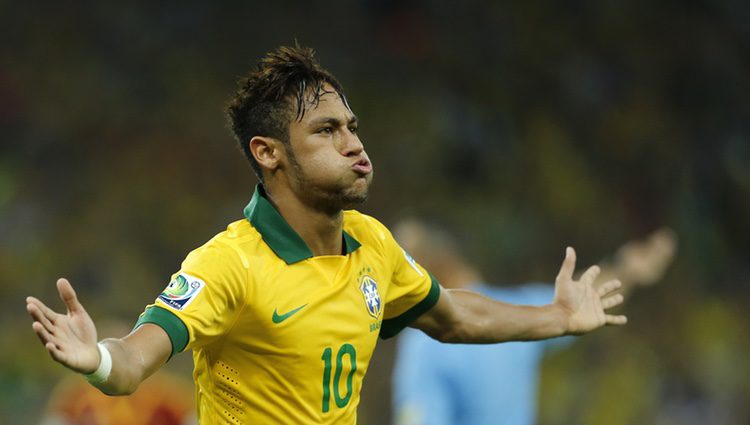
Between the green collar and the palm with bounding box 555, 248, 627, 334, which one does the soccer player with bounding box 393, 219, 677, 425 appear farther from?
the green collar

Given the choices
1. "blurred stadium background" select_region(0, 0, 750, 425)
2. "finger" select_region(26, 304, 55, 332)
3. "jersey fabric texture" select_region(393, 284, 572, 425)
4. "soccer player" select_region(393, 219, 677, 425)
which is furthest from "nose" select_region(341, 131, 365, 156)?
"blurred stadium background" select_region(0, 0, 750, 425)

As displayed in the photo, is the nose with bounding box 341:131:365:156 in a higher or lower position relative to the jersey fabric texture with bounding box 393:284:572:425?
lower

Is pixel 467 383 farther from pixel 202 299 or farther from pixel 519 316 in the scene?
pixel 202 299

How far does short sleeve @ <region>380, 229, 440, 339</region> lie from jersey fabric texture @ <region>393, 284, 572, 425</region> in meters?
1.76

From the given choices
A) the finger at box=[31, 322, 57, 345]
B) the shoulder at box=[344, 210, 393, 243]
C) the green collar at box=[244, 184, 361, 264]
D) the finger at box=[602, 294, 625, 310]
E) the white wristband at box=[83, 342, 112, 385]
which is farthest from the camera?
the finger at box=[602, 294, 625, 310]

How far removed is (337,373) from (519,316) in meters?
0.85

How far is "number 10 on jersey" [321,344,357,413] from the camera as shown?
3.33 m

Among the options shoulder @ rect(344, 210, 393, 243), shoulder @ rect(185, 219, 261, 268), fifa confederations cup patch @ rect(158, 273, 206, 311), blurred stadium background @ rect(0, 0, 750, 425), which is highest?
blurred stadium background @ rect(0, 0, 750, 425)

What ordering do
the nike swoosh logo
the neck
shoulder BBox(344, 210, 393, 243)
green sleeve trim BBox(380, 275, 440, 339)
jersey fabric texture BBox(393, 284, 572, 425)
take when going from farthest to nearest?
jersey fabric texture BBox(393, 284, 572, 425)
green sleeve trim BBox(380, 275, 440, 339)
shoulder BBox(344, 210, 393, 243)
the neck
the nike swoosh logo

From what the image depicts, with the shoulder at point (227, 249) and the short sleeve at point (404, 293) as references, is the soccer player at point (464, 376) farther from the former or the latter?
the shoulder at point (227, 249)

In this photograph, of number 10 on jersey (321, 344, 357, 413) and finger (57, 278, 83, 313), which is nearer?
finger (57, 278, 83, 313)

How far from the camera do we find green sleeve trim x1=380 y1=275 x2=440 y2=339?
12.4 ft

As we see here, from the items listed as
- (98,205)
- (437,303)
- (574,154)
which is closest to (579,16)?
(574,154)

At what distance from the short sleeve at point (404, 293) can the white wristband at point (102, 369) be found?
112 centimetres
